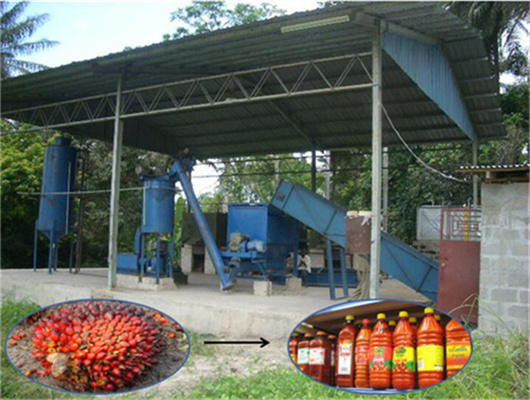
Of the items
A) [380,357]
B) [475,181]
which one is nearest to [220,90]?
[475,181]

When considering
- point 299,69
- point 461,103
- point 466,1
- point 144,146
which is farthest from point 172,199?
point 466,1

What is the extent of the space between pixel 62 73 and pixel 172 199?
3.87 metres

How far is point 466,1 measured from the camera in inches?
850

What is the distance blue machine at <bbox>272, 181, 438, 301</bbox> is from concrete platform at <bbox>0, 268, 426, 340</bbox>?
142 cm

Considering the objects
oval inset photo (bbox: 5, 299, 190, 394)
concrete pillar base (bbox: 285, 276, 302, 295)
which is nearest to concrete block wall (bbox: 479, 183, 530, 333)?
concrete pillar base (bbox: 285, 276, 302, 295)

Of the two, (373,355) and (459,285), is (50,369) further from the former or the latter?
(459,285)

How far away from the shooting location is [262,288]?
12.1 m

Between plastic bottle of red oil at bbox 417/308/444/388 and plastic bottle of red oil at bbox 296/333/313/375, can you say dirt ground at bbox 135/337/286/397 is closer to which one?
plastic bottle of red oil at bbox 296/333/313/375

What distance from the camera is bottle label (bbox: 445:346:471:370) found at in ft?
10.5

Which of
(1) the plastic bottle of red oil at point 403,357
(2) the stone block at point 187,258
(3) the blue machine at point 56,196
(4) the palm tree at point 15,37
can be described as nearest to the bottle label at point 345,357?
(1) the plastic bottle of red oil at point 403,357

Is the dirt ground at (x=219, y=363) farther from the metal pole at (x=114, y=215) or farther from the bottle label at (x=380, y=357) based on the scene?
the metal pole at (x=114, y=215)

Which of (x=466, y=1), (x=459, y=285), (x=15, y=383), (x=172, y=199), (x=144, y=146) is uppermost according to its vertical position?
(x=466, y=1)

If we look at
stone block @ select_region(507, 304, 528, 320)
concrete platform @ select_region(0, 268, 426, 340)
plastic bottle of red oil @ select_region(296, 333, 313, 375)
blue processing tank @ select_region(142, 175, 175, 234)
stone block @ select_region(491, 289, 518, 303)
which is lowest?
concrete platform @ select_region(0, 268, 426, 340)

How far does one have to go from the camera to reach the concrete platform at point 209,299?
32.0ft
